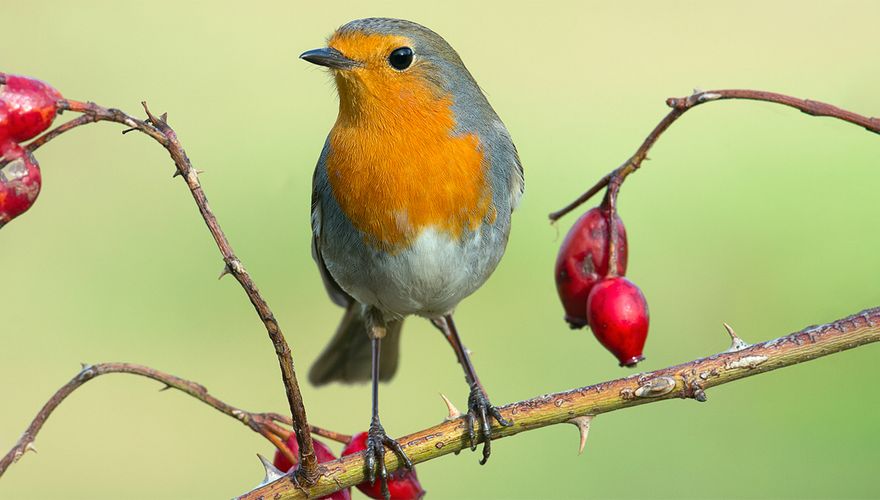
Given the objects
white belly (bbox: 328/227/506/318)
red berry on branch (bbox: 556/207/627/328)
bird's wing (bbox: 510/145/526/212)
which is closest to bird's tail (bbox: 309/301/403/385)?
white belly (bbox: 328/227/506/318)

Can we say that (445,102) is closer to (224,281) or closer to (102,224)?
(224,281)

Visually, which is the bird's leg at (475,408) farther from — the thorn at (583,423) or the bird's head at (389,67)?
the bird's head at (389,67)

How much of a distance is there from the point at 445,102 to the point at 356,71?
11.3 inches

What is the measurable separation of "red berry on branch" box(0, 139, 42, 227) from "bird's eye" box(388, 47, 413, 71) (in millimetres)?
1308

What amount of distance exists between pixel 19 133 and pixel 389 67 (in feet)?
4.34

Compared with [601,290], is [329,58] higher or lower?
higher

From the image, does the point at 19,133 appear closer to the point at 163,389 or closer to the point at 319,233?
the point at 163,389

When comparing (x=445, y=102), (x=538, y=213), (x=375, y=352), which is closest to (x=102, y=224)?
(x=538, y=213)

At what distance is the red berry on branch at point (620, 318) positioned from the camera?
2480 millimetres

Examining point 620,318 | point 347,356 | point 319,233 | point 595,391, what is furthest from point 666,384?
point 347,356

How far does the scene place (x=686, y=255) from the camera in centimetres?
641

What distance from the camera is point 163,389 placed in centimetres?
204

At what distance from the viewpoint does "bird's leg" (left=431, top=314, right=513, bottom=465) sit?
237 cm

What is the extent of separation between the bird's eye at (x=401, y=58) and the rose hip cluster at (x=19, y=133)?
1268 mm
